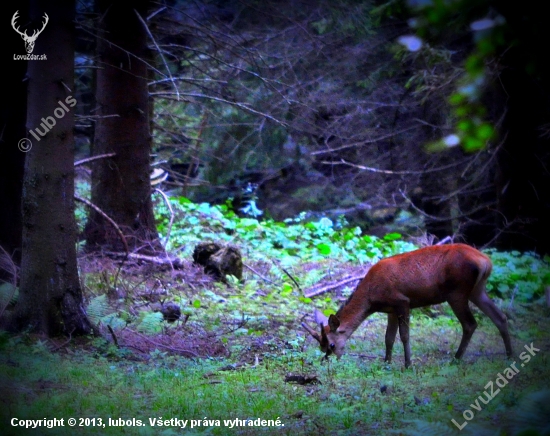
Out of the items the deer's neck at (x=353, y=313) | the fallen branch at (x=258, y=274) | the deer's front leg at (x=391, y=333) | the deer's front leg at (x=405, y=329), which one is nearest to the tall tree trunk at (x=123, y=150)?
the fallen branch at (x=258, y=274)

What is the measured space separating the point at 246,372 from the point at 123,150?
18.7 ft

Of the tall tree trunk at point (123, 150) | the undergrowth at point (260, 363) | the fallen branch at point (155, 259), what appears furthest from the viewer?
the tall tree trunk at point (123, 150)

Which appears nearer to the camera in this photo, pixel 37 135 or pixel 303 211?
pixel 37 135

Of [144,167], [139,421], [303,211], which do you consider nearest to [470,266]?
[139,421]

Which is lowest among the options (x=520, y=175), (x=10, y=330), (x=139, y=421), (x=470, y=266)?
(x=139, y=421)

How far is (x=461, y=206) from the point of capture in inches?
543

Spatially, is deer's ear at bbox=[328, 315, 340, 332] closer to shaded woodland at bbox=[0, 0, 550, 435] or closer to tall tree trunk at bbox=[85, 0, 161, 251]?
shaded woodland at bbox=[0, 0, 550, 435]

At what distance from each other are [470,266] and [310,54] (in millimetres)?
4785

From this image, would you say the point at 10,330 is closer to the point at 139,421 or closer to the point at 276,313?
the point at 139,421

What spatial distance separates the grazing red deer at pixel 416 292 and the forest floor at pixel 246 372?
0.30m

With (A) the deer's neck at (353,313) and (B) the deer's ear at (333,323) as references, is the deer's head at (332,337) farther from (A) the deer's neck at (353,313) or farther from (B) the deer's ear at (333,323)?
(A) the deer's neck at (353,313)

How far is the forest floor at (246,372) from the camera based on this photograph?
415cm

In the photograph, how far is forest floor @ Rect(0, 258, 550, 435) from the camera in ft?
13.6

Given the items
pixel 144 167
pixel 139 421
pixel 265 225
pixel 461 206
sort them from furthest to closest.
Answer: pixel 265 225 → pixel 461 206 → pixel 144 167 → pixel 139 421
